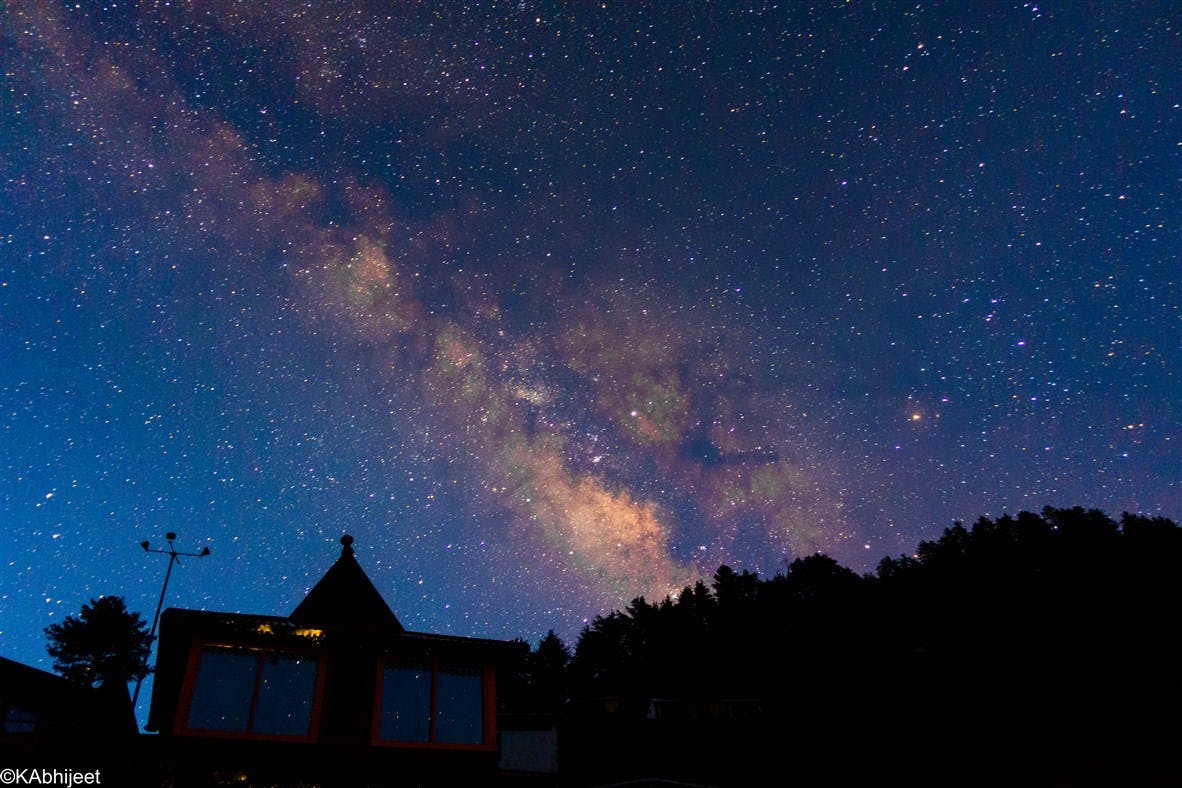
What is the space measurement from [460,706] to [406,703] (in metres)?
1.42

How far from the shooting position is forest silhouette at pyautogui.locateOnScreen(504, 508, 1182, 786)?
957 inches

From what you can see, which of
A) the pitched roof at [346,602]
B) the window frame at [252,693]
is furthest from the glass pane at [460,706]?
the pitched roof at [346,602]

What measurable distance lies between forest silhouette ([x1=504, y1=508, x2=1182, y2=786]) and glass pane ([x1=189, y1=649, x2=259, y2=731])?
582 inches

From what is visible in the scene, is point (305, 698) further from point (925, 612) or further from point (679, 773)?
point (925, 612)

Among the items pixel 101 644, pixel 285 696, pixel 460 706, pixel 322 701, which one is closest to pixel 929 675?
pixel 460 706

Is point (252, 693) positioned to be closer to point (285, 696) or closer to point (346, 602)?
point (285, 696)

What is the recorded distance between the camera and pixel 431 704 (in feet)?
55.6

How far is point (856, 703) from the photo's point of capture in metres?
37.2

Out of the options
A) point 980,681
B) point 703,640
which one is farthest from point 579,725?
point 703,640

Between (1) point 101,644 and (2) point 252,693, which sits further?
(1) point 101,644

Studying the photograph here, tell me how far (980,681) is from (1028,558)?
44.1m

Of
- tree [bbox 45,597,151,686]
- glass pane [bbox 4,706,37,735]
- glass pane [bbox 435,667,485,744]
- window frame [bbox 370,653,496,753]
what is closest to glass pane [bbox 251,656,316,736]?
window frame [bbox 370,653,496,753]

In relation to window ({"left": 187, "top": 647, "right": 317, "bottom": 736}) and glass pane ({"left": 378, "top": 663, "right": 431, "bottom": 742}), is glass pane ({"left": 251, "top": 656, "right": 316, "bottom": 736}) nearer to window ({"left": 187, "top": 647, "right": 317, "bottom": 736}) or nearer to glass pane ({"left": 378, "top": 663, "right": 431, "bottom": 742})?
window ({"left": 187, "top": 647, "right": 317, "bottom": 736})

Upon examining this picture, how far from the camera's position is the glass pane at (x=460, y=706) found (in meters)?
16.7
